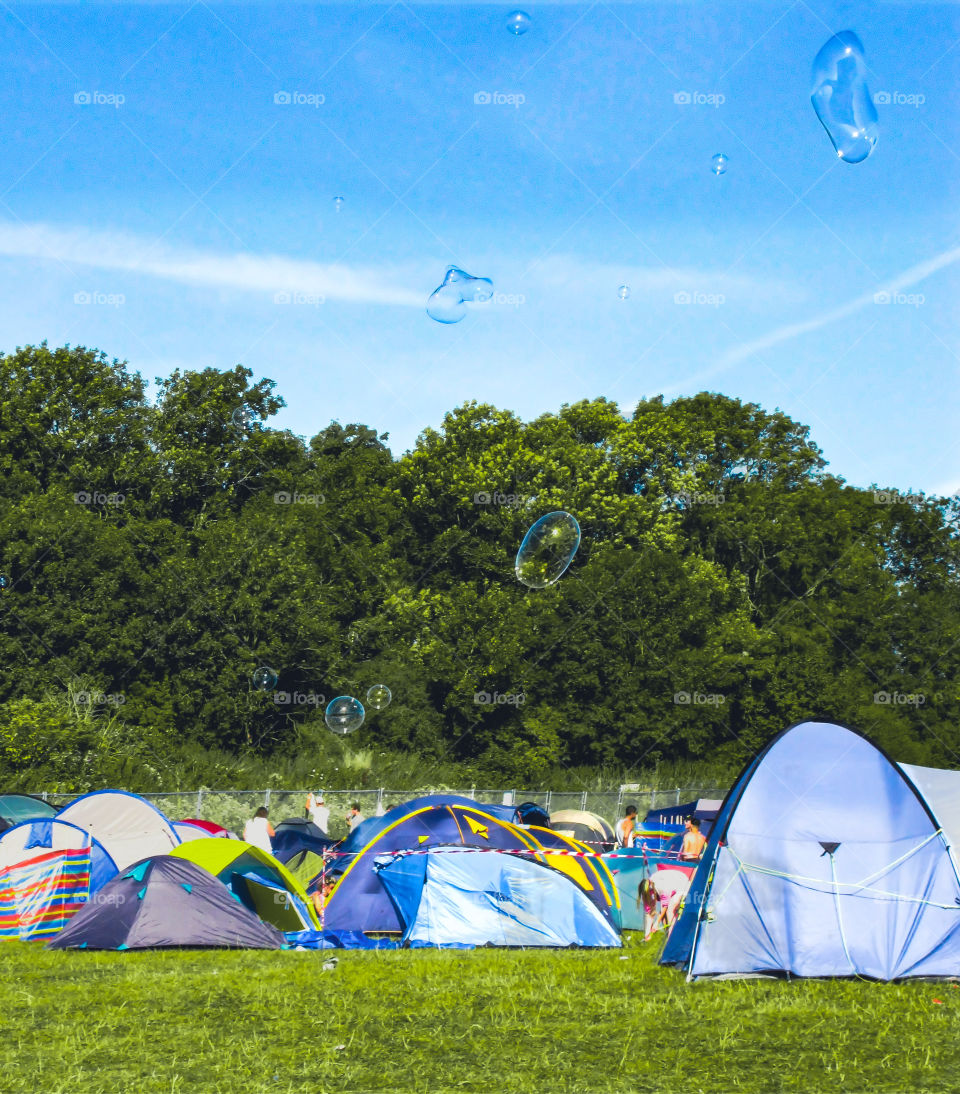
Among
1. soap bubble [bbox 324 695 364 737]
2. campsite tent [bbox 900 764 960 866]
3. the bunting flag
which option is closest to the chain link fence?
soap bubble [bbox 324 695 364 737]

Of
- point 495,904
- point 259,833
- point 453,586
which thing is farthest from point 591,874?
point 453,586

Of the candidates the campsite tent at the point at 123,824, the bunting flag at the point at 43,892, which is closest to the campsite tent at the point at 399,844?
the campsite tent at the point at 123,824

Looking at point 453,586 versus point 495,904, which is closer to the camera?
point 495,904

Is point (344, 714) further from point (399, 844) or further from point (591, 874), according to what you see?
point (591, 874)

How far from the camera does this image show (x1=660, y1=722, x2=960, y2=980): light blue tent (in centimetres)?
1005

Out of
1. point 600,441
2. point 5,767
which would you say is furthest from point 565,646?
point 5,767

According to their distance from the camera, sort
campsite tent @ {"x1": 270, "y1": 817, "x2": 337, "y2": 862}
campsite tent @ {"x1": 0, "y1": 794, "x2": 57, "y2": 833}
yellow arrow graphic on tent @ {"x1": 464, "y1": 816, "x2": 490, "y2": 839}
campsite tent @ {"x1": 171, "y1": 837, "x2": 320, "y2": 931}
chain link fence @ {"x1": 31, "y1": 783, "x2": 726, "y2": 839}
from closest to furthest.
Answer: campsite tent @ {"x1": 171, "y1": 837, "x2": 320, "y2": 931} → yellow arrow graphic on tent @ {"x1": 464, "y1": 816, "x2": 490, "y2": 839} → campsite tent @ {"x1": 270, "y1": 817, "x2": 337, "y2": 862} → campsite tent @ {"x1": 0, "y1": 794, "x2": 57, "y2": 833} → chain link fence @ {"x1": 31, "y1": 783, "x2": 726, "y2": 839}

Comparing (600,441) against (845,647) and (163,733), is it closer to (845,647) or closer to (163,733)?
(845,647)

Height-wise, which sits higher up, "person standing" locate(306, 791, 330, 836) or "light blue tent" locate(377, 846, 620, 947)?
"light blue tent" locate(377, 846, 620, 947)

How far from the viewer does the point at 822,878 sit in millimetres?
10266

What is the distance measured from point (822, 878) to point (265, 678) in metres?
25.9

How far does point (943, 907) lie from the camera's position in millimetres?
10156

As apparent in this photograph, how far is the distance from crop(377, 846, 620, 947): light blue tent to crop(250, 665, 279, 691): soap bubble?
21.9 m

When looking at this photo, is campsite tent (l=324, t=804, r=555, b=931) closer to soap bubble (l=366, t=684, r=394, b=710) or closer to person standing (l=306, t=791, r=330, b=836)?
person standing (l=306, t=791, r=330, b=836)
